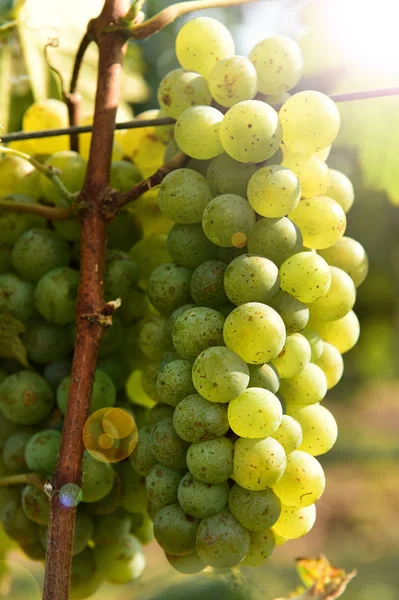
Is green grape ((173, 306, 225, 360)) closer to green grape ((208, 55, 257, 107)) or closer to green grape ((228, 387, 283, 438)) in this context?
green grape ((228, 387, 283, 438))

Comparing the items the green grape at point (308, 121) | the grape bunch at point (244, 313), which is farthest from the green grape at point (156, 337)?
the green grape at point (308, 121)

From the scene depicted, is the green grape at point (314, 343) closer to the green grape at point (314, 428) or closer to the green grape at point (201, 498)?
the green grape at point (314, 428)

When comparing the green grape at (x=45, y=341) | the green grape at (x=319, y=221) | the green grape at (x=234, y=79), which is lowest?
the green grape at (x=45, y=341)

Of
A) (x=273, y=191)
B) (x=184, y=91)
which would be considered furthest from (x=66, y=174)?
(x=273, y=191)

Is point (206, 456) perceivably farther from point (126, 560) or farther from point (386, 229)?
point (386, 229)

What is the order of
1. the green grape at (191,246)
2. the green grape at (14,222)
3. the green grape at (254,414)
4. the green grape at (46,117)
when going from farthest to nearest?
the green grape at (46,117)
the green grape at (14,222)
the green grape at (191,246)
the green grape at (254,414)

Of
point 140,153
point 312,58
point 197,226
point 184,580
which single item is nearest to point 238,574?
point 184,580

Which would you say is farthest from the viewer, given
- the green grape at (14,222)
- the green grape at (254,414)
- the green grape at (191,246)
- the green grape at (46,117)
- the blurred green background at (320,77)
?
the blurred green background at (320,77)
